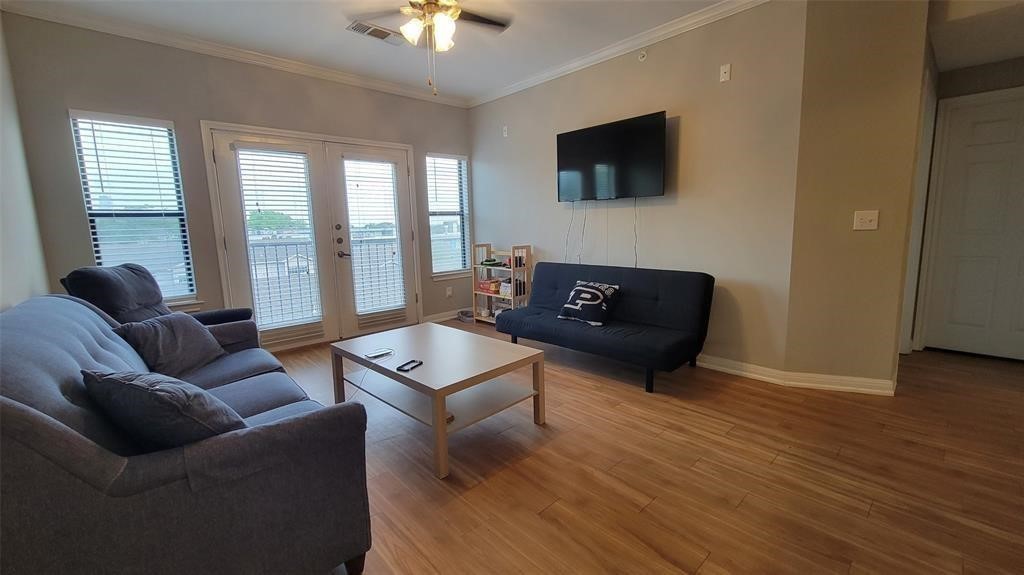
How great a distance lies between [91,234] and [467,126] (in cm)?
362

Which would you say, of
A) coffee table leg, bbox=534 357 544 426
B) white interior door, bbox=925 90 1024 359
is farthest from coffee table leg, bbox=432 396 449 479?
white interior door, bbox=925 90 1024 359

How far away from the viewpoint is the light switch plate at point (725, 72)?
2.96 m

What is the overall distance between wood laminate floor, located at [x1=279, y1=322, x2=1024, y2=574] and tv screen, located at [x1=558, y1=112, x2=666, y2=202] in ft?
5.48

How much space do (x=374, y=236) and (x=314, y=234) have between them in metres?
0.62

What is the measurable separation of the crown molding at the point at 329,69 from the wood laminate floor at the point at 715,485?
266 cm

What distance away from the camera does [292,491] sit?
1.22 metres

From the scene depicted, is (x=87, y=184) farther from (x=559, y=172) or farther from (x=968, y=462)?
(x=968, y=462)

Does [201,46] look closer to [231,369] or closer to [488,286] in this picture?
[231,369]

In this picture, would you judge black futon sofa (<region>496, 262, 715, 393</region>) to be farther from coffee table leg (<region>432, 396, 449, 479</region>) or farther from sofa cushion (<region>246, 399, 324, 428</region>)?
sofa cushion (<region>246, 399, 324, 428</region>)

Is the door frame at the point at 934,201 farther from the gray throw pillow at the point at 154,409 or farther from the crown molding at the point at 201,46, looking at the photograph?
the gray throw pillow at the point at 154,409

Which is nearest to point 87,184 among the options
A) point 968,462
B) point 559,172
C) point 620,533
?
point 559,172

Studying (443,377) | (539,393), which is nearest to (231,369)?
(443,377)

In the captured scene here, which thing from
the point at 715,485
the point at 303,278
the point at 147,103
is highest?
the point at 147,103

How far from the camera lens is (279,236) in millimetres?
3828
